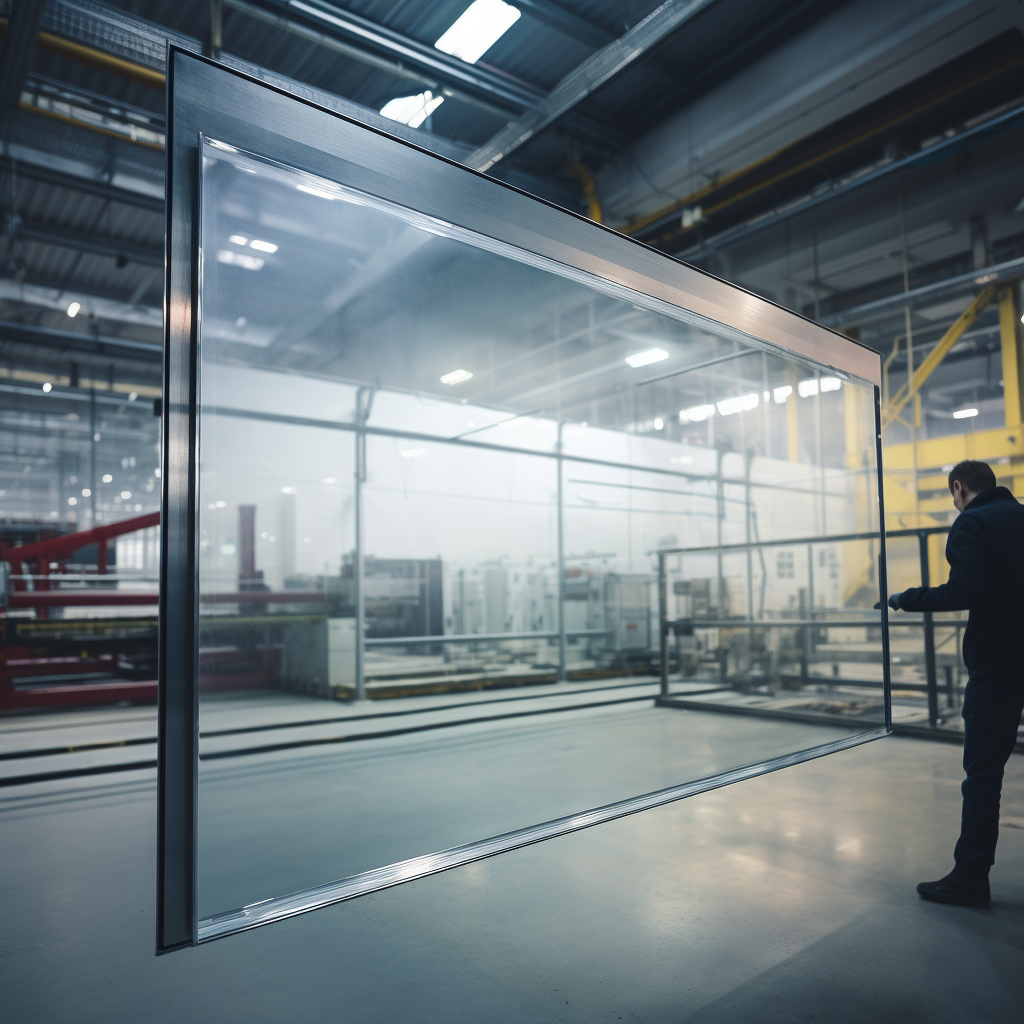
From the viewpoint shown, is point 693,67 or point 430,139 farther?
point 693,67

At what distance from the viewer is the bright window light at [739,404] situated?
909 cm

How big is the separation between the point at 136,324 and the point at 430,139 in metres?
5.59

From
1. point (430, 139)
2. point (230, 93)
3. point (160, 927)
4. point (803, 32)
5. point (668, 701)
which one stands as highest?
point (803, 32)

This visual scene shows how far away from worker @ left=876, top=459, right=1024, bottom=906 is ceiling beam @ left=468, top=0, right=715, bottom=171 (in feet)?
8.76

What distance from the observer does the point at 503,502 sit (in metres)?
7.81

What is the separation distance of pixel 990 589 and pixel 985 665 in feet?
0.76

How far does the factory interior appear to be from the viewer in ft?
5.76

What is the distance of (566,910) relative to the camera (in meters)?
2.19

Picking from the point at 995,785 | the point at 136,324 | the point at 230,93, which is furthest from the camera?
the point at 136,324

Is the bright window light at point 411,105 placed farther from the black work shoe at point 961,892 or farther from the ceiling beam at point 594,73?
the black work shoe at point 961,892

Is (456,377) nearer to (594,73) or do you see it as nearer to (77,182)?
(77,182)

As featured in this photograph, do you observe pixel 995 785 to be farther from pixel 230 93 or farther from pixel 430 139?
pixel 430 139

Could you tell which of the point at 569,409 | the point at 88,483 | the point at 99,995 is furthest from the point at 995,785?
the point at 88,483

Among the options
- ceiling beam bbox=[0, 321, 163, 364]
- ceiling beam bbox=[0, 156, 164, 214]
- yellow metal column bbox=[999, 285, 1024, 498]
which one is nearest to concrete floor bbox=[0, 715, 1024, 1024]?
ceiling beam bbox=[0, 156, 164, 214]
